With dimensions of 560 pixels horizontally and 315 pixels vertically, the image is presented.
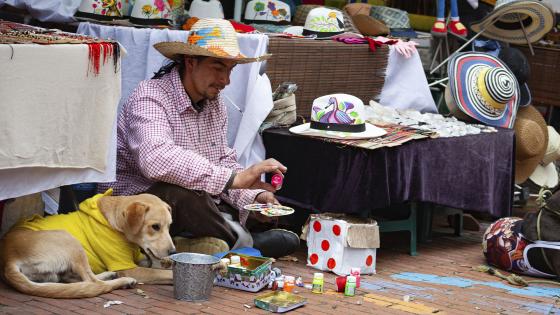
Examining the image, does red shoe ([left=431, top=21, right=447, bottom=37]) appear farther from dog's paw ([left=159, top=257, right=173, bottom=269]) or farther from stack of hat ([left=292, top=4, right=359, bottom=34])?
dog's paw ([left=159, top=257, right=173, bottom=269])

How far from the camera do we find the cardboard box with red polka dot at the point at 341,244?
18.6 ft

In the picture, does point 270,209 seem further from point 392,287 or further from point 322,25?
point 322,25

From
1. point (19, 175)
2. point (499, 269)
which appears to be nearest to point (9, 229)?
point (19, 175)

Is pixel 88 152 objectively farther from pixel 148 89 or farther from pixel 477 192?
pixel 477 192

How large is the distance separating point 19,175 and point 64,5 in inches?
88.0

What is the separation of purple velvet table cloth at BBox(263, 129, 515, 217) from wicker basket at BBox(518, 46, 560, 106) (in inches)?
129

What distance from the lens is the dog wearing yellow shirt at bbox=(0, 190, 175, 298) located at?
4.59 metres

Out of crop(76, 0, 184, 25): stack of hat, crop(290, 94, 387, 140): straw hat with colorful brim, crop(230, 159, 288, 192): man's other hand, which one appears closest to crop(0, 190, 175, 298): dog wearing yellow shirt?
crop(230, 159, 288, 192): man's other hand

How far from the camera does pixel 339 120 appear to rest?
20.0ft

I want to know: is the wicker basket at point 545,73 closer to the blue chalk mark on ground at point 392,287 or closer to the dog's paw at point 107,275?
the blue chalk mark on ground at point 392,287

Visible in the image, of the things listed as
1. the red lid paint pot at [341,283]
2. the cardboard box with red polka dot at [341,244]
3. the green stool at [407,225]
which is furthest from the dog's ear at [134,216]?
the green stool at [407,225]

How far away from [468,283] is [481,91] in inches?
79.3

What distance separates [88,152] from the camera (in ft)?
16.3

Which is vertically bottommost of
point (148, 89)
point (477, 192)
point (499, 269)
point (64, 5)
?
point (499, 269)
